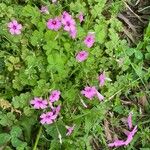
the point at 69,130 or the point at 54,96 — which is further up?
the point at 54,96

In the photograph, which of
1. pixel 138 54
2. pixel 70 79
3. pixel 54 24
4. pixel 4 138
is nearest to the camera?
pixel 4 138

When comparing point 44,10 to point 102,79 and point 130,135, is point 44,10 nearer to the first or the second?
point 102,79

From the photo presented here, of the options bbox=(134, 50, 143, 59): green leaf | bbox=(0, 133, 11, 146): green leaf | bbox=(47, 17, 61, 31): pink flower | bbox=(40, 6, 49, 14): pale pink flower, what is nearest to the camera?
bbox=(0, 133, 11, 146): green leaf

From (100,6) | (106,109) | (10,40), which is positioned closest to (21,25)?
(10,40)

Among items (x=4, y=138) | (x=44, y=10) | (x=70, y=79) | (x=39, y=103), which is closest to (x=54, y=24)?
(x=44, y=10)

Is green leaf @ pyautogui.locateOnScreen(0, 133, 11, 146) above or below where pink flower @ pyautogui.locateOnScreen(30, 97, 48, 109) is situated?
below

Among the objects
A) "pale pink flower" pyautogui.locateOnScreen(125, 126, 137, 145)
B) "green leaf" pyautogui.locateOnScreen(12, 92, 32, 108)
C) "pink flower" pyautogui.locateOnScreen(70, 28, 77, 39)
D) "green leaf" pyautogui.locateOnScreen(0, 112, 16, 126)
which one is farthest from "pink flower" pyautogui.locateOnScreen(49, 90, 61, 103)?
"pale pink flower" pyautogui.locateOnScreen(125, 126, 137, 145)

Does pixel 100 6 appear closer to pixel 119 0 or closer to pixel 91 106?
pixel 119 0

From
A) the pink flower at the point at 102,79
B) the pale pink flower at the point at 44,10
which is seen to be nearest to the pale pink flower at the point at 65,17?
the pale pink flower at the point at 44,10

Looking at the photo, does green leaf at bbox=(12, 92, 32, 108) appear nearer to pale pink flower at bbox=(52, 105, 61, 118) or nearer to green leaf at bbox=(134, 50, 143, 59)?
pale pink flower at bbox=(52, 105, 61, 118)

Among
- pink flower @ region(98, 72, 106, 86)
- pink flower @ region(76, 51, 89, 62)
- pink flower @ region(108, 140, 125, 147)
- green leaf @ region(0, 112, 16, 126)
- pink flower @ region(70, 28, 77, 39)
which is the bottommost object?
pink flower @ region(108, 140, 125, 147)
